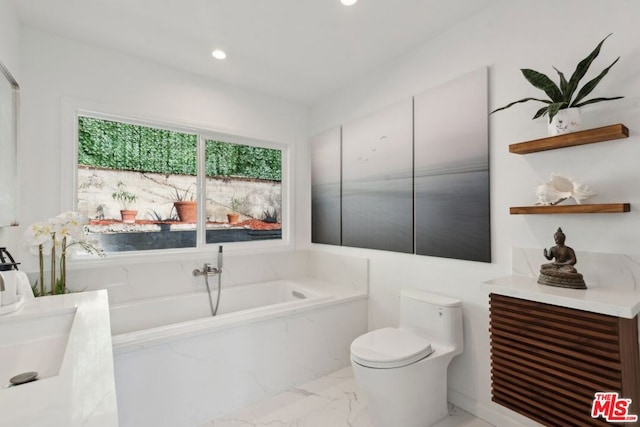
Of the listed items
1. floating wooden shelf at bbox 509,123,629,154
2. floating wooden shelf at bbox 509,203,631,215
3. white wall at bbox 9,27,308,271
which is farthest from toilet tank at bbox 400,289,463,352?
white wall at bbox 9,27,308,271

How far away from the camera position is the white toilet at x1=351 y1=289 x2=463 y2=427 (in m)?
1.76

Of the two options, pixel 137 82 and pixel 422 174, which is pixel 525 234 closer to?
pixel 422 174

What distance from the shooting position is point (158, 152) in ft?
9.01

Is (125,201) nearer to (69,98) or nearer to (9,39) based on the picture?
(69,98)

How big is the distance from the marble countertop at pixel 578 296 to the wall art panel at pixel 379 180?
891mm

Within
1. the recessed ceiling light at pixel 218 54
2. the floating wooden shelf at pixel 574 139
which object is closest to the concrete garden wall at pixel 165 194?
the recessed ceiling light at pixel 218 54

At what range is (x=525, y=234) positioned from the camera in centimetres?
178

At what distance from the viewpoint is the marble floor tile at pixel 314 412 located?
6.31ft

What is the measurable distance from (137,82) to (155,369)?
7.09 ft

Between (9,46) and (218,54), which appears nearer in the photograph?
(9,46)

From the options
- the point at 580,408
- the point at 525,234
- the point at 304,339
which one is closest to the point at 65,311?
the point at 304,339

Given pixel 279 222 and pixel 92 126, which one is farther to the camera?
pixel 279 222

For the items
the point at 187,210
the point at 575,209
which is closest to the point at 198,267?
the point at 187,210

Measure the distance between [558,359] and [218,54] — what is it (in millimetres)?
2871
